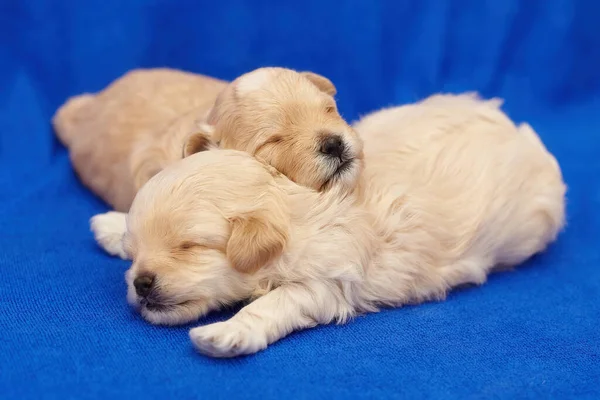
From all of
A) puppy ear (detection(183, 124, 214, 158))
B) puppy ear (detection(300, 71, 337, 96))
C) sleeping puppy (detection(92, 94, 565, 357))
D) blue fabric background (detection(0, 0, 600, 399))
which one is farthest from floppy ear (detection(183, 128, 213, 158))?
blue fabric background (detection(0, 0, 600, 399))

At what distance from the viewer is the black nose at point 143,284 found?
2469 millimetres

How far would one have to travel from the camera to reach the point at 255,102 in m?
2.78

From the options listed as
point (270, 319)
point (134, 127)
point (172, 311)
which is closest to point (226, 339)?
point (270, 319)

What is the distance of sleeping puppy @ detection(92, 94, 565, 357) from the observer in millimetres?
2471

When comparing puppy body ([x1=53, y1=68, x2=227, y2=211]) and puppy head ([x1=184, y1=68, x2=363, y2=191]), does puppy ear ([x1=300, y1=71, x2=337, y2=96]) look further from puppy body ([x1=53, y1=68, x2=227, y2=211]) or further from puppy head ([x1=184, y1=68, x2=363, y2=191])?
puppy body ([x1=53, y1=68, x2=227, y2=211])

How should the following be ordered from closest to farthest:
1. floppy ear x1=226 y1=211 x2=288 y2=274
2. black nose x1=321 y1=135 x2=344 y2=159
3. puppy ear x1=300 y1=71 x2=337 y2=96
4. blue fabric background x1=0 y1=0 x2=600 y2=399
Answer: blue fabric background x1=0 y1=0 x2=600 y2=399
floppy ear x1=226 y1=211 x2=288 y2=274
black nose x1=321 y1=135 x2=344 y2=159
puppy ear x1=300 y1=71 x2=337 y2=96

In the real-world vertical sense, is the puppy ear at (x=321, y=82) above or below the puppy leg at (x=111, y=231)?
above

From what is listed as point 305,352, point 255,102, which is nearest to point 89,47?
point 255,102

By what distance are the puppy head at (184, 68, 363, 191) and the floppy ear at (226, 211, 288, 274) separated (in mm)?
242

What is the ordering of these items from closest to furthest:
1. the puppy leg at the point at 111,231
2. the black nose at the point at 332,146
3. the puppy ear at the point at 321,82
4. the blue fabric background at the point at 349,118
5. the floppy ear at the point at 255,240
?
1. the blue fabric background at the point at 349,118
2. the floppy ear at the point at 255,240
3. the black nose at the point at 332,146
4. the puppy ear at the point at 321,82
5. the puppy leg at the point at 111,231

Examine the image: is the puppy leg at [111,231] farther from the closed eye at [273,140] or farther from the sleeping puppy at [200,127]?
the closed eye at [273,140]

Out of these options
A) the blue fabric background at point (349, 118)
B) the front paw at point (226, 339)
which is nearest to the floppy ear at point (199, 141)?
the blue fabric background at point (349, 118)

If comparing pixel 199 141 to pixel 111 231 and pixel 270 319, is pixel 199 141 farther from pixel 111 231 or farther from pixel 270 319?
pixel 270 319

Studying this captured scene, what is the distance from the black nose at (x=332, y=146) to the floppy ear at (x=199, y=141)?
52 cm
